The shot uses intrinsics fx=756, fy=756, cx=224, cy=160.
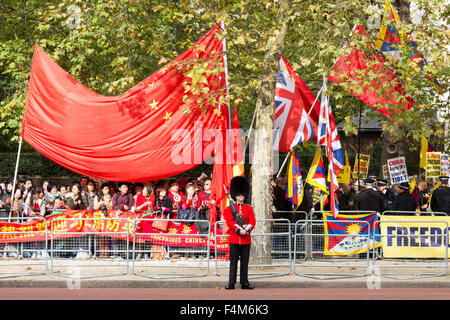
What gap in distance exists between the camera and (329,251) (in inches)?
627

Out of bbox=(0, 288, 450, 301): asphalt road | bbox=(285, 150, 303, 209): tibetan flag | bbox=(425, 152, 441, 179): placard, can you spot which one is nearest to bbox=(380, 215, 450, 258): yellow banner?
bbox=(0, 288, 450, 301): asphalt road

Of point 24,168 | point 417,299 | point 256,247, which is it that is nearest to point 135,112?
point 256,247

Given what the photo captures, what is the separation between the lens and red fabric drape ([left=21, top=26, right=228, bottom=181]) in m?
16.0

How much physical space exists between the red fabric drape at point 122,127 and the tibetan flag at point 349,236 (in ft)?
10.3

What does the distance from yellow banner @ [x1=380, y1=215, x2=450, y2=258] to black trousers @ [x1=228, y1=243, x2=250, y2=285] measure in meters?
3.34

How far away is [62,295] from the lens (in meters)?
12.5

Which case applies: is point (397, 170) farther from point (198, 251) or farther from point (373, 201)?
point (198, 251)

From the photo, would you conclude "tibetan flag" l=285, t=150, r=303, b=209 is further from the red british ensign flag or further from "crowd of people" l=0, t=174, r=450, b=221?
"crowd of people" l=0, t=174, r=450, b=221

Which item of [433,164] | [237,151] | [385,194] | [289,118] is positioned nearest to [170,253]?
[237,151]

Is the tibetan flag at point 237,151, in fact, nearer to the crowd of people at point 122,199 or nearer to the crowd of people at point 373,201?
the crowd of people at point 122,199

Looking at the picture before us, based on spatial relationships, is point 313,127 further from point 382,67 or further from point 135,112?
point 135,112

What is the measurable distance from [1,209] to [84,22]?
217 inches

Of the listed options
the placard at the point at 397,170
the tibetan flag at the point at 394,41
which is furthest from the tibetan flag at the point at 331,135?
the placard at the point at 397,170

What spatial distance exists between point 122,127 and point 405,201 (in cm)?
728
